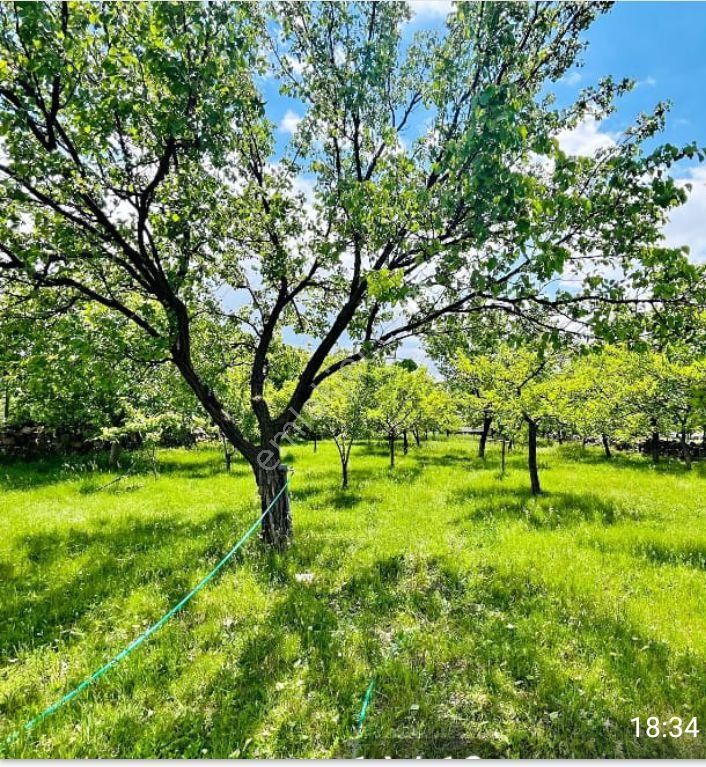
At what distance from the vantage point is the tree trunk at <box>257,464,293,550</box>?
29.3 ft

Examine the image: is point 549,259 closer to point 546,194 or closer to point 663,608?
point 546,194

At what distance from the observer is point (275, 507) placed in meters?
9.05

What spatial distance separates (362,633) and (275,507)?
3738mm

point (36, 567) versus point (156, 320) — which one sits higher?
point (156, 320)

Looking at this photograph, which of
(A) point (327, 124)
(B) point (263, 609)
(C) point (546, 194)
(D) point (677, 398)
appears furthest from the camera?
(D) point (677, 398)

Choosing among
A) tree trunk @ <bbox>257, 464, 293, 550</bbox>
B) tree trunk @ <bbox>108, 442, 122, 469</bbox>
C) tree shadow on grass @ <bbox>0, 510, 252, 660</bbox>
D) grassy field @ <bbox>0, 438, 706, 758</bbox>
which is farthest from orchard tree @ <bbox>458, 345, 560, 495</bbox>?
tree trunk @ <bbox>108, 442, 122, 469</bbox>

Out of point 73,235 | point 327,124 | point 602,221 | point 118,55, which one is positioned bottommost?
point 602,221

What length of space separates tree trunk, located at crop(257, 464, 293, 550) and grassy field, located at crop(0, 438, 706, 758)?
386mm

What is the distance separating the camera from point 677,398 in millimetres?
23266

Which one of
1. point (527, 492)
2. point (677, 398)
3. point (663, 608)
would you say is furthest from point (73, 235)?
point (677, 398)

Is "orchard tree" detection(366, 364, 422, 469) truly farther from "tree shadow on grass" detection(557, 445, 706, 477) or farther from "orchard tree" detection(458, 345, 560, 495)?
"tree shadow on grass" detection(557, 445, 706, 477)

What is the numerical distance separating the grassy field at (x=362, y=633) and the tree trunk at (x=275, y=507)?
0.39m

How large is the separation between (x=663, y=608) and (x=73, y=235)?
11946mm

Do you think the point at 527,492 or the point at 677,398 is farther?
the point at 677,398
